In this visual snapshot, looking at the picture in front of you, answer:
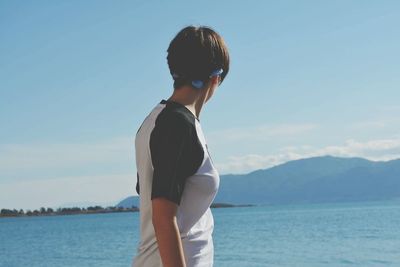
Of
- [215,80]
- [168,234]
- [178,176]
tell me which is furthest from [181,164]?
[215,80]

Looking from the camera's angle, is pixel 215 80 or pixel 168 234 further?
pixel 215 80

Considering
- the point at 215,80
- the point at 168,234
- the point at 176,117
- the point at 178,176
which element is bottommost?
the point at 168,234

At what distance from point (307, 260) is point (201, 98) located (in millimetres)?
28461

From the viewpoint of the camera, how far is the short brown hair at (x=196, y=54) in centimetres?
209

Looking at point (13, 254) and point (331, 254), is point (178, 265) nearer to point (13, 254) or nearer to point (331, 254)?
point (331, 254)

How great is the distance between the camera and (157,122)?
6.61 ft

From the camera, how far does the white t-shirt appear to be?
6.50 ft

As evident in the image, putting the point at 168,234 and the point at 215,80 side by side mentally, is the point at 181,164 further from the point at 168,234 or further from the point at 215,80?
the point at 215,80

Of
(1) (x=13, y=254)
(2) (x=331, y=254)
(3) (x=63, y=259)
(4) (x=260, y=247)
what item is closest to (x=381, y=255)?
(2) (x=331, y=254)

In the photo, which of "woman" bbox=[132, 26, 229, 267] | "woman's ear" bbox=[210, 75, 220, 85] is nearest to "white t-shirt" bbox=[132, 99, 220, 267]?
"woman" bbox=[132, 26, 229, 267]

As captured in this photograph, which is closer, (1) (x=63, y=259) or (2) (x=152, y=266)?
(2) (x=152, y=266)

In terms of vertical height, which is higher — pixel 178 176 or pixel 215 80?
pixel 215 80

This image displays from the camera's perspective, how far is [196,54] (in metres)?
2.09

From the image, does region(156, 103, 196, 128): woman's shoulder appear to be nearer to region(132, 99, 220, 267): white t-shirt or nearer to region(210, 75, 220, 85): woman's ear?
region(132, 99, 220, 267): white t-shirt
